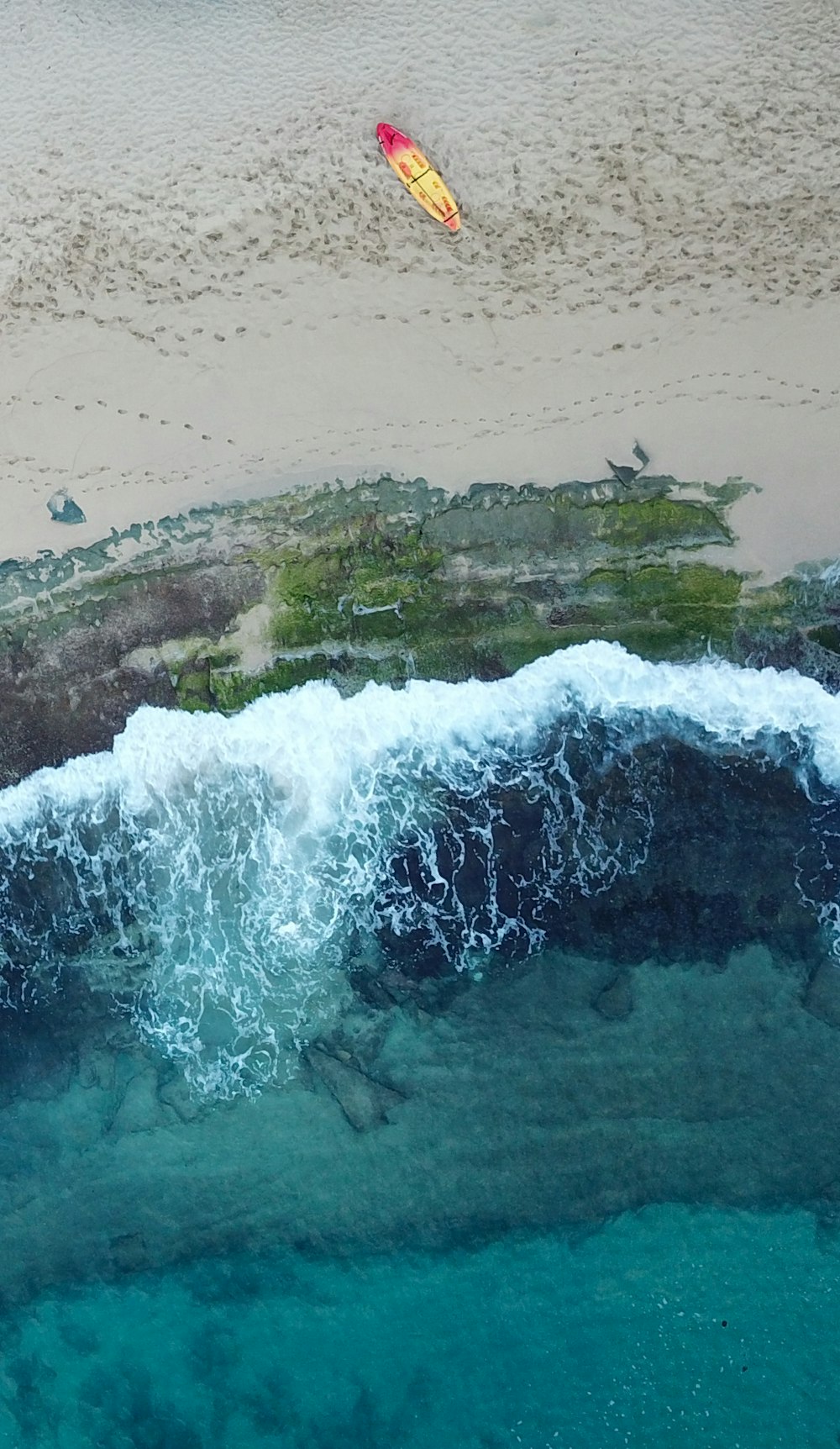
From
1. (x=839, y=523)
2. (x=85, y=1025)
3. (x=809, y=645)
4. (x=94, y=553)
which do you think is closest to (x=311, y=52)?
(x=94, y=553)

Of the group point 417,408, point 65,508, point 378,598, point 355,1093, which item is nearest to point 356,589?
point 378,598

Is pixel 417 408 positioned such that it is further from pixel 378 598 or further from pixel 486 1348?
pixel 486 1348

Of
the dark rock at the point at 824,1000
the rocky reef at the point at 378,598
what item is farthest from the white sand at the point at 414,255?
the dark rock at the point at 824,1000

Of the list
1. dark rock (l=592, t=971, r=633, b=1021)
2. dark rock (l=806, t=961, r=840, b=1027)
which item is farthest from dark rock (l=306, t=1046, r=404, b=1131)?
dark rock (l=806, t=961, r=840, b=1027)

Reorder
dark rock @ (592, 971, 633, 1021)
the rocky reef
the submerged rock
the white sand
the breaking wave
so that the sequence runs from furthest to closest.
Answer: the submerged rock < the breaking wave < dark rock @ (592, 971, 633, 1021) < the rocky reef < the white sand

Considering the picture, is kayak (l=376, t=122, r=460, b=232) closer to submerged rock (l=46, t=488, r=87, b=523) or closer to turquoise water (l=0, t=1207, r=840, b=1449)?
submerged rock (l=46, t=488, r=87, b=523)

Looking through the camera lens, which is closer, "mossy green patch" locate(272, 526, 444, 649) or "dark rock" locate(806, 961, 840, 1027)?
"dark rock" locate(806, 961, 840, 1027)
